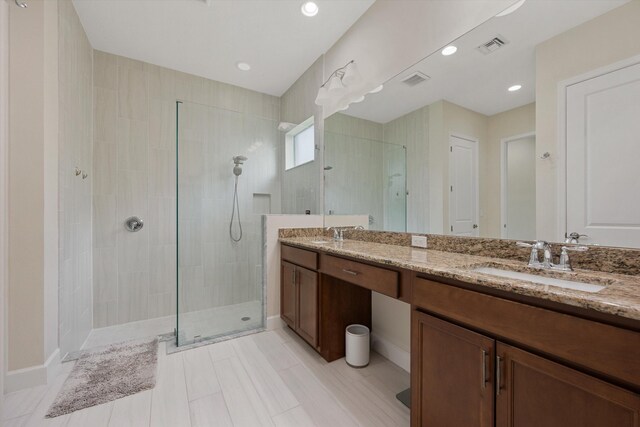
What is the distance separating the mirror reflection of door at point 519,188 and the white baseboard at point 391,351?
105cm

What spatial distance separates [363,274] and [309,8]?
207 centimetres

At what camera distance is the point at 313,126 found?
274cm

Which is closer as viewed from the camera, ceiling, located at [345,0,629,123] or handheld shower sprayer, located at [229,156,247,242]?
ceiling, located at [345,0,629,123]

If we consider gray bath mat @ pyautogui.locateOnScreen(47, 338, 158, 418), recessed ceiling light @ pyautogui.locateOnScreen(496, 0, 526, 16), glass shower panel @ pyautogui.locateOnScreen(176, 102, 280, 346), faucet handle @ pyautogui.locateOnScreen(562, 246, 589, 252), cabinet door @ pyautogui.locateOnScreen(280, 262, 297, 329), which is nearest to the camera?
faucet handle @ pyautogui.locateOnScreen(562, 246, 589, 252)

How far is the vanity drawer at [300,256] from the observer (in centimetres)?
188

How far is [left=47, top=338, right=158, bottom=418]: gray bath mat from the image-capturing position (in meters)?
1.45

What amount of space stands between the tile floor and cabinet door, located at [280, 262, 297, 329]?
0.98 ft

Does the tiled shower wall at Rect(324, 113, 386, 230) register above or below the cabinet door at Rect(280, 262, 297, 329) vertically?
above

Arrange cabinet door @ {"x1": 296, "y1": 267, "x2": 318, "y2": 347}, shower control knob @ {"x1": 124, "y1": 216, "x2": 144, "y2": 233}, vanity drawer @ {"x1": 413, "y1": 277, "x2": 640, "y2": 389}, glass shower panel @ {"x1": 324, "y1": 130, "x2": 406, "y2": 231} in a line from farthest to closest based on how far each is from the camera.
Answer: shower control knob @ {"x1": 124, "y1": 216, "x2": 144, "y2": 233}, glass shower panel @ {"x1": 324, "y1": 130, "x2": 406, "y2": 231}, cabinet door @ {"x1": 296, "y1": 267, "x2": 318, "y2": 347}, vanity drawer @ {"x1": 413, "y1": 277, "x2": 640, "y2": 389}

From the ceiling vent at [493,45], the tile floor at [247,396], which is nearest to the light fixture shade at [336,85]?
the ceiling vent at [493,45]

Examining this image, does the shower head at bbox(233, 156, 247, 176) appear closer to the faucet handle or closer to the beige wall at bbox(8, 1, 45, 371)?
the beige wall at bbox(8, 1, 45, 371)

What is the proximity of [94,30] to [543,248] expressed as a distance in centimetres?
358

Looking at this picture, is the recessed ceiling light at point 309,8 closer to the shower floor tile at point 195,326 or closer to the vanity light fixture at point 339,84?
the vanity light fixture at point 339,84

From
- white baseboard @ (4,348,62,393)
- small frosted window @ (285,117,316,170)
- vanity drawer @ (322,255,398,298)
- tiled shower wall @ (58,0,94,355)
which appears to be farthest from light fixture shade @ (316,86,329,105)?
white baseboard @ (4,348,62,393)
